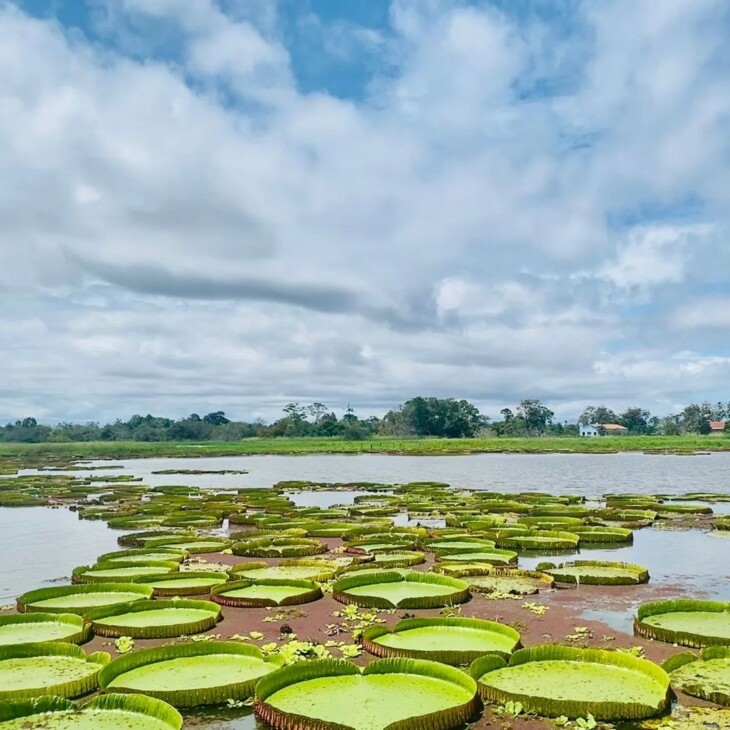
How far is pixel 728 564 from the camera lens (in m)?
13.4

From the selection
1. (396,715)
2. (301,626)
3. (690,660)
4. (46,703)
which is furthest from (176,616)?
(690,660)

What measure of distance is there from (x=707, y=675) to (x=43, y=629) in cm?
748

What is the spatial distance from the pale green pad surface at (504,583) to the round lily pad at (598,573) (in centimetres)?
57

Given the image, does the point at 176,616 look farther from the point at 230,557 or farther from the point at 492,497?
the point at 492,497

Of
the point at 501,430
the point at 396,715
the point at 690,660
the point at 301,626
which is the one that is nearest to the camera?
the point at 396,715

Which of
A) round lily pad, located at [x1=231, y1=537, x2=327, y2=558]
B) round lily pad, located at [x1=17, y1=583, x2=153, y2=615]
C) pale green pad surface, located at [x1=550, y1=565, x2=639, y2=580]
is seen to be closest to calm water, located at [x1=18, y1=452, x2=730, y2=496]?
round lily pad, located at [x1=231, y1=537, x2=327, y2=558]

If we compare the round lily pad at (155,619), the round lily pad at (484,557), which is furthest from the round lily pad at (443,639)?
the round lily pad at (484,557)

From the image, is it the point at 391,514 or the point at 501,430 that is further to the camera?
the point at 501,430

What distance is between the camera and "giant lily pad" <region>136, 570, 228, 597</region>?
1086 centimetres

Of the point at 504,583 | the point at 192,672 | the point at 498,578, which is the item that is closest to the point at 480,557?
the point at 498,578

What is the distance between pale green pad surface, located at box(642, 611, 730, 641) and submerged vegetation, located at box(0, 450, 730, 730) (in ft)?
0.12

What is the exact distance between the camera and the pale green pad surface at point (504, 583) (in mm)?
10797

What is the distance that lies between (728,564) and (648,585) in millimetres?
2912

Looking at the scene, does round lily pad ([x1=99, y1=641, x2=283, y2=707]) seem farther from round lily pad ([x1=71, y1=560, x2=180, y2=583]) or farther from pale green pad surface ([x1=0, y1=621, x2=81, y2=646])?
round lily pad ([x1=71, y1=560, x2=180, y2=583])
